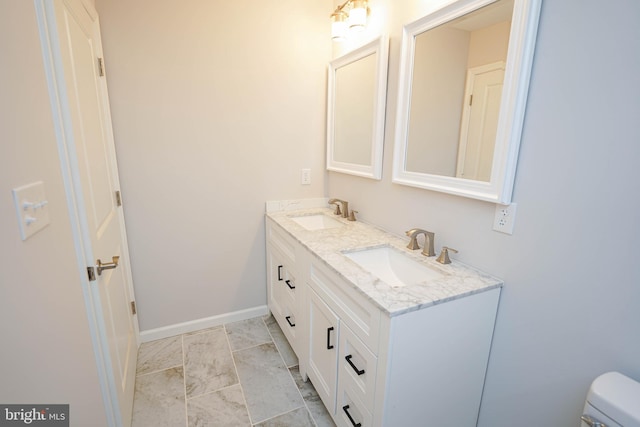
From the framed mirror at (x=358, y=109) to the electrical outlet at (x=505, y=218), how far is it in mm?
777

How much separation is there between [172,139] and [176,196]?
38cm

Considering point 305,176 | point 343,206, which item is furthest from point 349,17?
point 343,206

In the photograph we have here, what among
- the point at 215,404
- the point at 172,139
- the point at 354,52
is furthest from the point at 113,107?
the point at 215,404

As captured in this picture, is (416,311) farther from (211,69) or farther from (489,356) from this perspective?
(211,69)

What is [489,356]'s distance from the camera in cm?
129

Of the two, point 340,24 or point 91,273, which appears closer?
point 91,273

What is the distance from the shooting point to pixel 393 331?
102 centimetres

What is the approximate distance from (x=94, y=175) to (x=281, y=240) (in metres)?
1.08

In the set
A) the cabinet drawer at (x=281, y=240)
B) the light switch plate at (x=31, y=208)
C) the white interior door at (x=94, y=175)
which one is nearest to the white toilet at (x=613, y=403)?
the cabinet drawer at (x=281, y=240)

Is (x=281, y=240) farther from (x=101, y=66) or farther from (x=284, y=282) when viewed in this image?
(x=101, y=66)

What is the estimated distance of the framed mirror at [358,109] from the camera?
179 cm

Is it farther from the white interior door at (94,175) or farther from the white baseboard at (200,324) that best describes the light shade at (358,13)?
the white baseboard at (200,324)

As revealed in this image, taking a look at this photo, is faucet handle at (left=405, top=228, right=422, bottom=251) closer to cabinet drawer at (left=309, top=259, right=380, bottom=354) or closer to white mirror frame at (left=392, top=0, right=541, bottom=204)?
white mirror frame at (left=392, top=0, right=541, bottom=204)

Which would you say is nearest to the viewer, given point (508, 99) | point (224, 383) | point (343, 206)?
point (508, 99)
